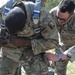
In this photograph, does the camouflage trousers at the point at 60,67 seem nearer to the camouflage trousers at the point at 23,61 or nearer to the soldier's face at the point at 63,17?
the soldier's face at the point at 63,17

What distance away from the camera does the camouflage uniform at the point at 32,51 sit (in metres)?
4.30

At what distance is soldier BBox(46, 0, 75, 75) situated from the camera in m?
5.43

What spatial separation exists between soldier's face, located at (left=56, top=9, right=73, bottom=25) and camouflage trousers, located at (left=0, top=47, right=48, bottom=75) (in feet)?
3.85

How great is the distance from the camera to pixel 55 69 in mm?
6203

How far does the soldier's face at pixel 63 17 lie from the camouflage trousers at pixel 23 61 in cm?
117

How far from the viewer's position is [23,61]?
4535mm

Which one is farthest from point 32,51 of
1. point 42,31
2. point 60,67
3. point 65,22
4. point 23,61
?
point 60,67

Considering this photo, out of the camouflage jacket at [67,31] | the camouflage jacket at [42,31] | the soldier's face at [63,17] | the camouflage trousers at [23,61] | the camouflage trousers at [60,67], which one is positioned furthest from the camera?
the camouflage trousers at [60,67]

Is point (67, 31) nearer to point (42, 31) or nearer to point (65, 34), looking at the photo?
point (65, 34)

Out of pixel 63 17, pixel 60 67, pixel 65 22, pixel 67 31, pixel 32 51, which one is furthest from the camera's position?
pixel 60 67

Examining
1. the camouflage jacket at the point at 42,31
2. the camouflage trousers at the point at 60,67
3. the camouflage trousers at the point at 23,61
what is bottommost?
the camouflage trousers at the point at 60,67

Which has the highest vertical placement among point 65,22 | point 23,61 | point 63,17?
point 63,17

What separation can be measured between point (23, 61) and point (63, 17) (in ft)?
4.34

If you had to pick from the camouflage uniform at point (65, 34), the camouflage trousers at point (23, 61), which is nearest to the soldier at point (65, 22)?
the camouflage uniform at point (65, 34)
